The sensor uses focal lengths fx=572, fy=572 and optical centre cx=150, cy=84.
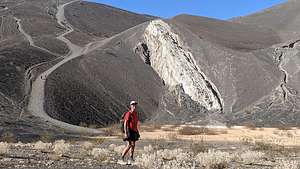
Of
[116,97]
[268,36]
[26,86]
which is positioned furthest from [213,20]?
[26,86]

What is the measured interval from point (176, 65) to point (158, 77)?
3.53m

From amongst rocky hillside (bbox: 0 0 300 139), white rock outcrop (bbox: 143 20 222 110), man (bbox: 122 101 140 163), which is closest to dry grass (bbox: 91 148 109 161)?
→ man (bbox: 122 101 140 163)

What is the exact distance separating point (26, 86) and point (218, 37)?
34732 mm

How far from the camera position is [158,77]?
271 feet

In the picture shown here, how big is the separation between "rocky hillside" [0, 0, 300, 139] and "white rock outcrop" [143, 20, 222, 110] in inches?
5.5

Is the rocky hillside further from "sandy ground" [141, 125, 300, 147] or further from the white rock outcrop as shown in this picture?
"sandy ground" [141, 125, 300, 147]

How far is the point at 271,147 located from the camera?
27797 millimetres

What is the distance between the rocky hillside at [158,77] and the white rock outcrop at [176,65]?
139 millimetres

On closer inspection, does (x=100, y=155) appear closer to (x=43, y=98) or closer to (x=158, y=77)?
(x=43, y=98)

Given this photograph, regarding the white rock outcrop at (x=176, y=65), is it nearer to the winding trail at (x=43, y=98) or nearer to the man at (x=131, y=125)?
the winding trail at (x=43, y=98)

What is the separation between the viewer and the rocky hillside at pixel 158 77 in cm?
6088

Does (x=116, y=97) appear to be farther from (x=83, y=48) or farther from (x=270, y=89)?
(x=83, y=48)

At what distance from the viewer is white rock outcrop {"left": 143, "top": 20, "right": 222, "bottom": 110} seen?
74294mm

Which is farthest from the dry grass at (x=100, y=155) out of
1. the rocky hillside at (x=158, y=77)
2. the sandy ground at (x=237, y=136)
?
the rocky hillside at (x=158, y=77)
